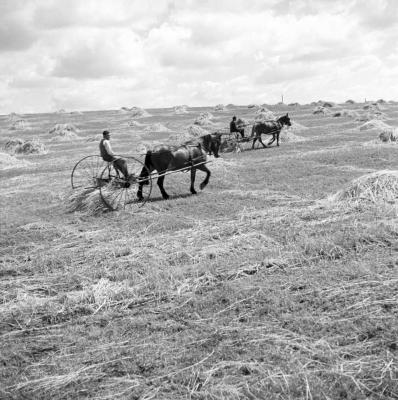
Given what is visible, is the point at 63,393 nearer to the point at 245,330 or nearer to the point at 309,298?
the point at 245,330

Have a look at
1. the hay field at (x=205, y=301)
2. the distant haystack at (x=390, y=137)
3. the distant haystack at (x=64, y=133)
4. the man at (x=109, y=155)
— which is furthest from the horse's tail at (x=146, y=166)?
the distant haystack at (x=64, y=133)

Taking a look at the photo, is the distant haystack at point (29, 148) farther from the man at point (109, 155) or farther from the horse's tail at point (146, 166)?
the man at point (109, 155)

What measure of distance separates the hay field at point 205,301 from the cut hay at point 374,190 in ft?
0.29

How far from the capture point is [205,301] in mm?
5922

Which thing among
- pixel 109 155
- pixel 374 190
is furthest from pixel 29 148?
pixel 374 190

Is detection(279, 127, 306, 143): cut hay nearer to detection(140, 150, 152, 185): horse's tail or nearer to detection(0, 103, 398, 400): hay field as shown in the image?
detection(0, 103, 398, 400): hay field

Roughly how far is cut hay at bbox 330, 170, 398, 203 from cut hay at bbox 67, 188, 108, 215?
237 inches

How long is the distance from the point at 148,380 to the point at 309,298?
243 centimetres

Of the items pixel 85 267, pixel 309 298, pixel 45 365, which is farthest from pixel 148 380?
pixel 85 267

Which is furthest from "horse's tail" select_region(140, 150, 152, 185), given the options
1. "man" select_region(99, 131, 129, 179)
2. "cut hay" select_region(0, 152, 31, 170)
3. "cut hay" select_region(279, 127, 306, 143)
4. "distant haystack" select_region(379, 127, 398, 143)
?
"cut hay" select_region(279, 127, 306, 143)

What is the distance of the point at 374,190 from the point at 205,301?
6361mm

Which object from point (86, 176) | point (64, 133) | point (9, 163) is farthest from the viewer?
point (64, 133)

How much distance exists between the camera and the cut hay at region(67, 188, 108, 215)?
11.8m

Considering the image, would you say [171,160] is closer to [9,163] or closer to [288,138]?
[9,163]
